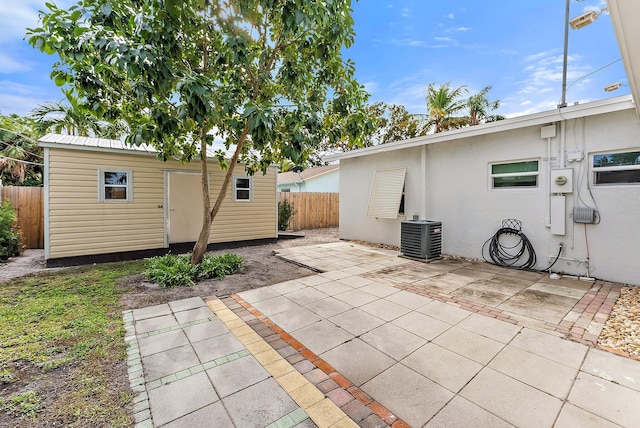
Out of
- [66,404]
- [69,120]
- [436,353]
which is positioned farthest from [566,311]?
[69,120]

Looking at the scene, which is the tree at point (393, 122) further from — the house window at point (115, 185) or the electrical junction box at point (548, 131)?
the house window at point (115, 185)

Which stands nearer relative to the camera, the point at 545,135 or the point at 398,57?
the point at 545,135

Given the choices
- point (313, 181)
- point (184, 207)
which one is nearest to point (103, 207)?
point (184, 207)

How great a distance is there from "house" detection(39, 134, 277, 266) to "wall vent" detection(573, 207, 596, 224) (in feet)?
25.7

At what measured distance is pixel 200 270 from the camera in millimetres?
5094

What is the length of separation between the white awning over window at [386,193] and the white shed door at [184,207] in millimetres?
5182

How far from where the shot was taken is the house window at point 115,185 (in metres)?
6.48

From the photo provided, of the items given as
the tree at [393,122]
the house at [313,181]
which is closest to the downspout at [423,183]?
the tree at [393,122]

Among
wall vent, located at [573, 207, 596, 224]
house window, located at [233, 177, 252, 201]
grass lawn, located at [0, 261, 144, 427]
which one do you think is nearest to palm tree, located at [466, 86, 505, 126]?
wall vent, located at [573, 207, 596, 224]

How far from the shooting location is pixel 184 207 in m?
7.88

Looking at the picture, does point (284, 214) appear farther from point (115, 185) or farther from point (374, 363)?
point (374, 363)

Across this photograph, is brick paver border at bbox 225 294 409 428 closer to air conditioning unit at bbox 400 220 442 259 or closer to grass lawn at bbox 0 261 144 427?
grass lawn at bbox 0 261 144 427

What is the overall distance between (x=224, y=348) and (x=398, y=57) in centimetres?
1153

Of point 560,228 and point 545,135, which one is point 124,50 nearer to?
point 545,135
